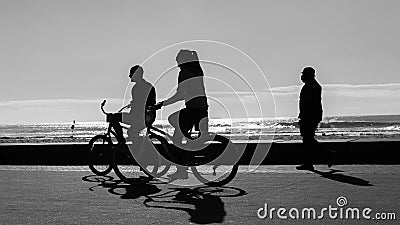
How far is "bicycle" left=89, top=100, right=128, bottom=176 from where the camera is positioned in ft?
44.2

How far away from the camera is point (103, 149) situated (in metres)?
14.5

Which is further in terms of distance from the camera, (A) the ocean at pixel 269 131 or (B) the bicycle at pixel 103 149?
(A) the ocean at pixel 269 131

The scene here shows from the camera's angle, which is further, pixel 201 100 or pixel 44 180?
pixel 44 180

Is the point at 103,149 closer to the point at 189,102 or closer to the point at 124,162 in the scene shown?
the point at 124,162

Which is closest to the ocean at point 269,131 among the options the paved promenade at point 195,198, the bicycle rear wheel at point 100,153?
the bicycle rear wheel at point 100,153

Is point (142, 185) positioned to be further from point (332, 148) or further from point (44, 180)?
point (332, 148)

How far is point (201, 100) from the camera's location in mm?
11438

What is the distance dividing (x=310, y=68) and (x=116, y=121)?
4.45 metres

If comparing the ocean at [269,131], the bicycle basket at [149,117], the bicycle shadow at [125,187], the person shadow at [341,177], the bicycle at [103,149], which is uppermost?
the bicycle basket at [149,117]

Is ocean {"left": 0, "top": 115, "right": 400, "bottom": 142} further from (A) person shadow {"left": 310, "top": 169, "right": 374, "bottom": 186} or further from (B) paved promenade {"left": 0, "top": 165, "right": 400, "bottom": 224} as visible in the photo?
(B) paved promenade {"left": 0, "top": 165, "right": 400, "bottom": 224}

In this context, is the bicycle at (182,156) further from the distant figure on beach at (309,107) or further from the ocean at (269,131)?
the ocean at (269,131)

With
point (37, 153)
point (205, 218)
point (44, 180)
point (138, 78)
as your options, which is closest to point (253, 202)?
point (205, 218)

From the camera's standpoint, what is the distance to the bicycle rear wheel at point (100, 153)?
13.9 metres

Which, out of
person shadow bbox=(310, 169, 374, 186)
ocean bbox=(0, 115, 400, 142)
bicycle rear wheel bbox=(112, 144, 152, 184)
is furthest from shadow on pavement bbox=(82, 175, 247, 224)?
ocean bbox=(0, 115, 400, 142)
